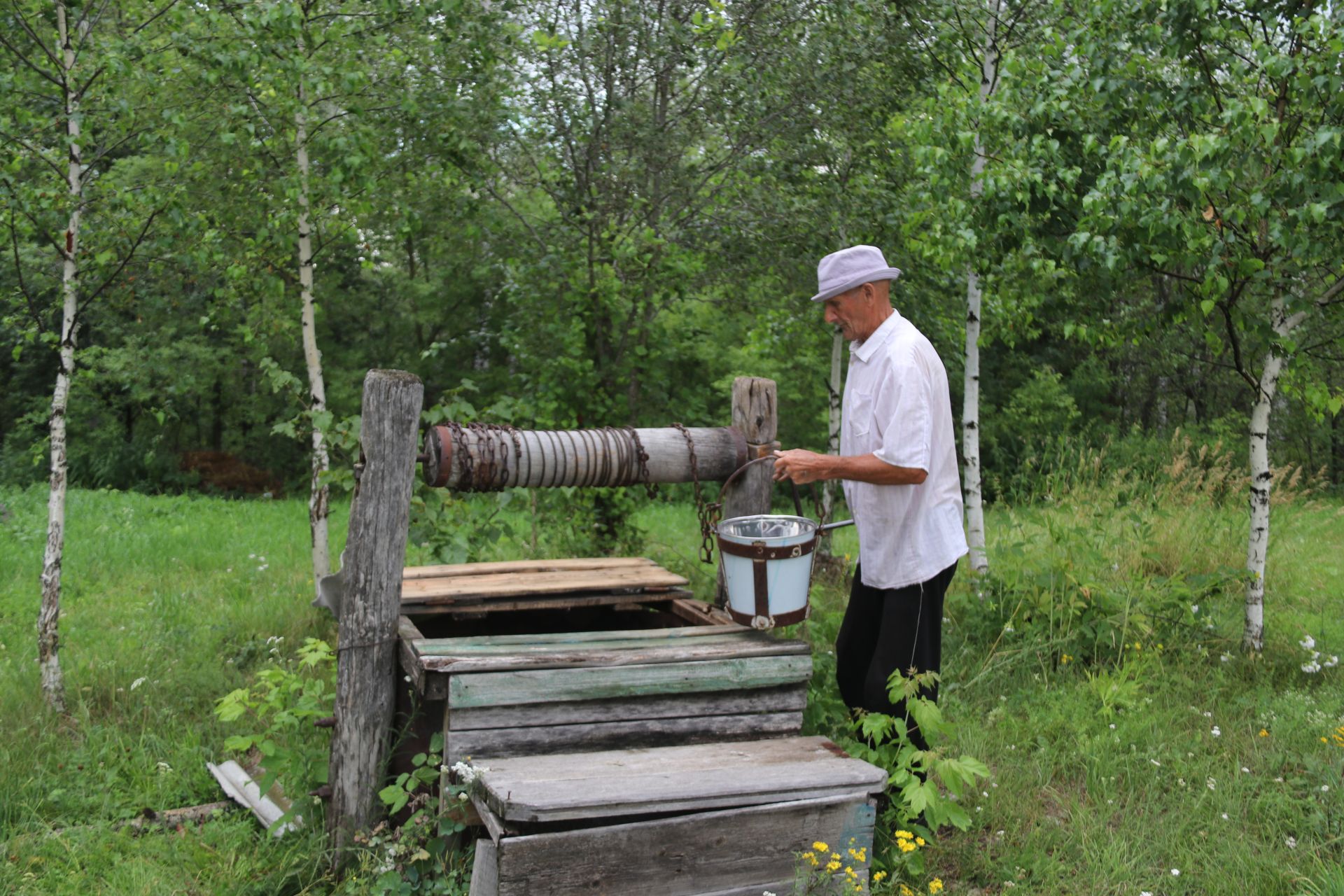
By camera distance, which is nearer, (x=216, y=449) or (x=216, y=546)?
(x=216, y=546)

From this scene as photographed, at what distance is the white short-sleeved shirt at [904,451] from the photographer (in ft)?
11.8

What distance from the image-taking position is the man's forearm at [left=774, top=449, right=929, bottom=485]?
3.57m

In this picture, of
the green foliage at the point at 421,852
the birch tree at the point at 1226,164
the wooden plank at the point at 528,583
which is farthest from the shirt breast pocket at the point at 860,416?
the birch tree at the point at 1226,164

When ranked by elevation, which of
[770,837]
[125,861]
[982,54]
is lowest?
[125,861]

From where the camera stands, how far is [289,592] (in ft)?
25.7

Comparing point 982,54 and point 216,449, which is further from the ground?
point 982,54

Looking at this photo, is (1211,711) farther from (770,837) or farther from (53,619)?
(53,619)

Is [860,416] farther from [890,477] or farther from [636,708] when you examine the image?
[636,708]

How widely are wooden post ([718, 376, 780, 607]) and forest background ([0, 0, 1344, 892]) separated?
5.75ft

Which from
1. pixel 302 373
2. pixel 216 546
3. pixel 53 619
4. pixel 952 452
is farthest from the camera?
pixel 302 373

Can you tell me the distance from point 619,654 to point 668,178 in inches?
206

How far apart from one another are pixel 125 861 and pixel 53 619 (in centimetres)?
188

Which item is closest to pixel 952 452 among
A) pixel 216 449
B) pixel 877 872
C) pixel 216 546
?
pixel 877 872

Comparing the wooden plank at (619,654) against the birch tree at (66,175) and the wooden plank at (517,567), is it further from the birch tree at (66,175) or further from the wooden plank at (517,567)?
the birch tree at (66,175)
